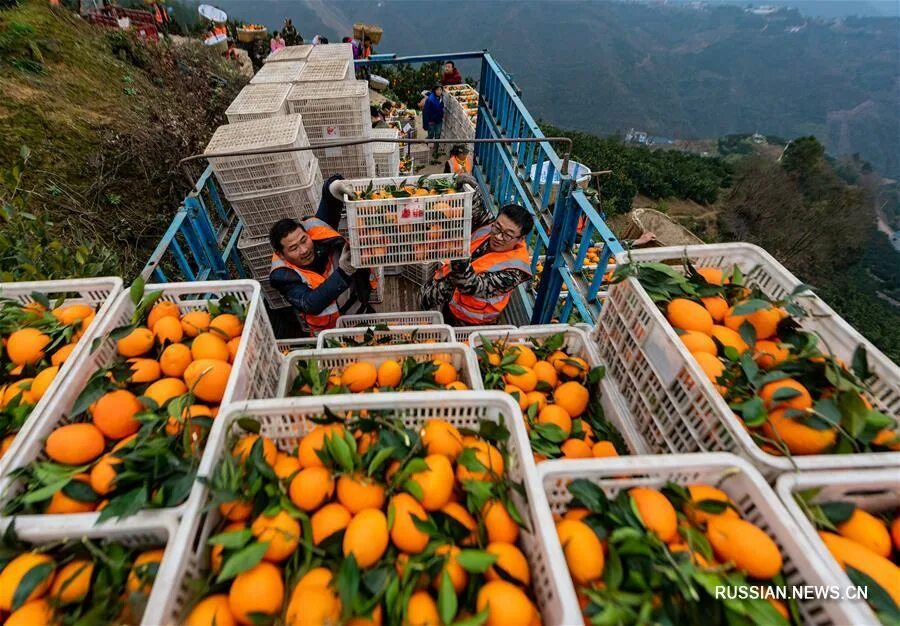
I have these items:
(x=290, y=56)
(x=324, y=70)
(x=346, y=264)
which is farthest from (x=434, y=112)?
(x=346, y=264)

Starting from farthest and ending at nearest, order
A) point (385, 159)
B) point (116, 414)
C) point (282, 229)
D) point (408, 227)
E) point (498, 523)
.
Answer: point (385, 159) → point (408, 227) → point (282, 229) → point (116, 414) → point (498, 523)

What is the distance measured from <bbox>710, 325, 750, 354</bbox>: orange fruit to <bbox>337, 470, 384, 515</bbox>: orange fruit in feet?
4.98

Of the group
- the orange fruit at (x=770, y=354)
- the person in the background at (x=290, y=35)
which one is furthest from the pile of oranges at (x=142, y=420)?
the person in the background at (x=290, y=35)

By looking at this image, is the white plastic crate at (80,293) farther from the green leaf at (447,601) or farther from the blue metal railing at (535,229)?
the green leaf at (447,601)

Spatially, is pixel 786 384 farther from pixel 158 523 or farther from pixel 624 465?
pixel 158 523

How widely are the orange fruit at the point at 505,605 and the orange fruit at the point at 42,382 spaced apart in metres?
1.84

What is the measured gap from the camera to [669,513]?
129 centimetres

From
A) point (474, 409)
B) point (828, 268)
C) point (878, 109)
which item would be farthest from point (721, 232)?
point (878, 109)

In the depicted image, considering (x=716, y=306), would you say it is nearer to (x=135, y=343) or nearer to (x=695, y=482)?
(x=695, y=482)

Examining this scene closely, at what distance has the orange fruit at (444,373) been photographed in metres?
2.07

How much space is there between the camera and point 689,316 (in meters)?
1.85

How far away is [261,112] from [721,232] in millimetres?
26964

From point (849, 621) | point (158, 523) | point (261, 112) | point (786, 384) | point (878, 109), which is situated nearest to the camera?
point (849, 621)

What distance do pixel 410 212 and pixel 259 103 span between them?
100 inches
